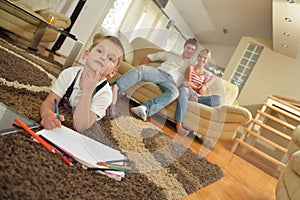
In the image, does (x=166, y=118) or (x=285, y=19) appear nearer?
(x=166, y=118)

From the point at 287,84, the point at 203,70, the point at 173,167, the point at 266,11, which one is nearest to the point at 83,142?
the point at 173,167

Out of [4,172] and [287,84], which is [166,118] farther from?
[287,84]

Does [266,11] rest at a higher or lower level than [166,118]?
higher

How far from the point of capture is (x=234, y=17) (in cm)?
137

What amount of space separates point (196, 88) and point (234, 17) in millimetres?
479

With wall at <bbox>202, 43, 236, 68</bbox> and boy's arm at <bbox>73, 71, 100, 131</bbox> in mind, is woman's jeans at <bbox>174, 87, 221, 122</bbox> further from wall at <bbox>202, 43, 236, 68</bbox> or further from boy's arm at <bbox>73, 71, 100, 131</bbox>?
boy's arm at <bbox>73, 71, 100, 131</bbox>

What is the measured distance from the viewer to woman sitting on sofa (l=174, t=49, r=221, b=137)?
1009 millimetres

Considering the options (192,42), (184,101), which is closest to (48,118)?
(192,42)

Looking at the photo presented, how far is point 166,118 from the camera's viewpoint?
1.61 metres

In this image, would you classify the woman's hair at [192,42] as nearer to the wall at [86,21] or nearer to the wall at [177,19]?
the wall at [177,19]

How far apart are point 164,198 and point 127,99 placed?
3.58 ft

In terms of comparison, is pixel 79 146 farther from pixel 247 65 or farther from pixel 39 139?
pixel 247 65

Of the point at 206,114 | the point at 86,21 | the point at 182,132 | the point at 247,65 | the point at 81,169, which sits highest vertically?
the point at 247,65

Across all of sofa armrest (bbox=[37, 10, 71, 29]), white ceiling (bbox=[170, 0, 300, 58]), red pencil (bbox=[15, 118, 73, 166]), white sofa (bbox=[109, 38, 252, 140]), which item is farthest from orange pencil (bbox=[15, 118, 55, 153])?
sofa armrest (bbox=[37, 10, 71, 29])
